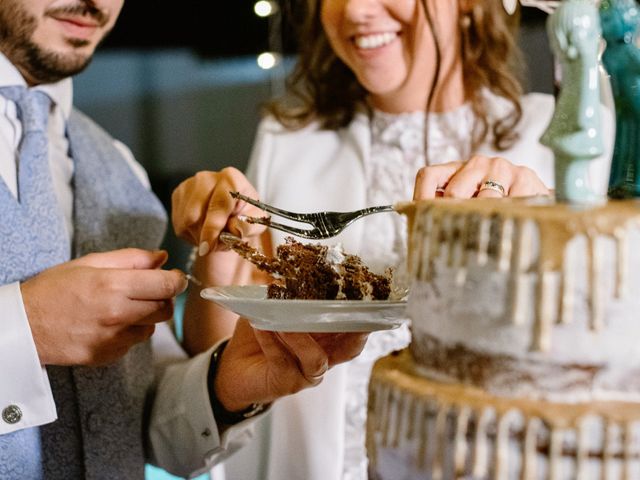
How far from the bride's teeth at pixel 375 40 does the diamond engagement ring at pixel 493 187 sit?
605 millimetres

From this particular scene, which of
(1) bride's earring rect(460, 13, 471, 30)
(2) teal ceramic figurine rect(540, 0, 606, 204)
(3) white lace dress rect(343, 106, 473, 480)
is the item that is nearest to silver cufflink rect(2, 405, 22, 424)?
(3) white lace dress rect(343, 106, 473, 480)

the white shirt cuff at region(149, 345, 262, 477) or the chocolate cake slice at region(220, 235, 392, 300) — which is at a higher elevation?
the chocolate cake slice at region(220, 235, 392, 300)

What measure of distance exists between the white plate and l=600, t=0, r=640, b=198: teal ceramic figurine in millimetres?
265

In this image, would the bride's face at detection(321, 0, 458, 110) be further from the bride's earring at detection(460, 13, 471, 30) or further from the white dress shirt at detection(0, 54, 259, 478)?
the white dress shirt at detection(0, 54, 259, 478)

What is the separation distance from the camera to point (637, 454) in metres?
0.59

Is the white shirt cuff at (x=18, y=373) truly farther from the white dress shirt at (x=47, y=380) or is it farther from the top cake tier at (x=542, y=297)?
the top cake tier at (x=542, y=297)

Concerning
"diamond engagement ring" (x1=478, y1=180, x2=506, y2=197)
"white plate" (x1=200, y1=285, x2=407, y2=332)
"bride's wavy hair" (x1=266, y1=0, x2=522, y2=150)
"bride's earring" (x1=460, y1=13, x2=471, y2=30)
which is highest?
"bride's earring" (x1=460, y1=13, x2=471, y2=30)

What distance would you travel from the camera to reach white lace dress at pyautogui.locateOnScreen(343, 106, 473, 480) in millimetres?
1542

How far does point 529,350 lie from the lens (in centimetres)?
64

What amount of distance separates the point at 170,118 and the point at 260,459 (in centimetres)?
268

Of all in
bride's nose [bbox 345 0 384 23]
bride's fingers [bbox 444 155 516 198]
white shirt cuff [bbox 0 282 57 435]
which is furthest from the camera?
bride's nose [bbox 345 0 384 23]

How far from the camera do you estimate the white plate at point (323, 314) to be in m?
0.84

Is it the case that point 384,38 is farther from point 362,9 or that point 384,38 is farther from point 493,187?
point 493,187

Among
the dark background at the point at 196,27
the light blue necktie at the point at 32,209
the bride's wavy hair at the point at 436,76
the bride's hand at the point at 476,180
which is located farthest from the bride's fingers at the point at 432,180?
the dark background at the point at 196,27
